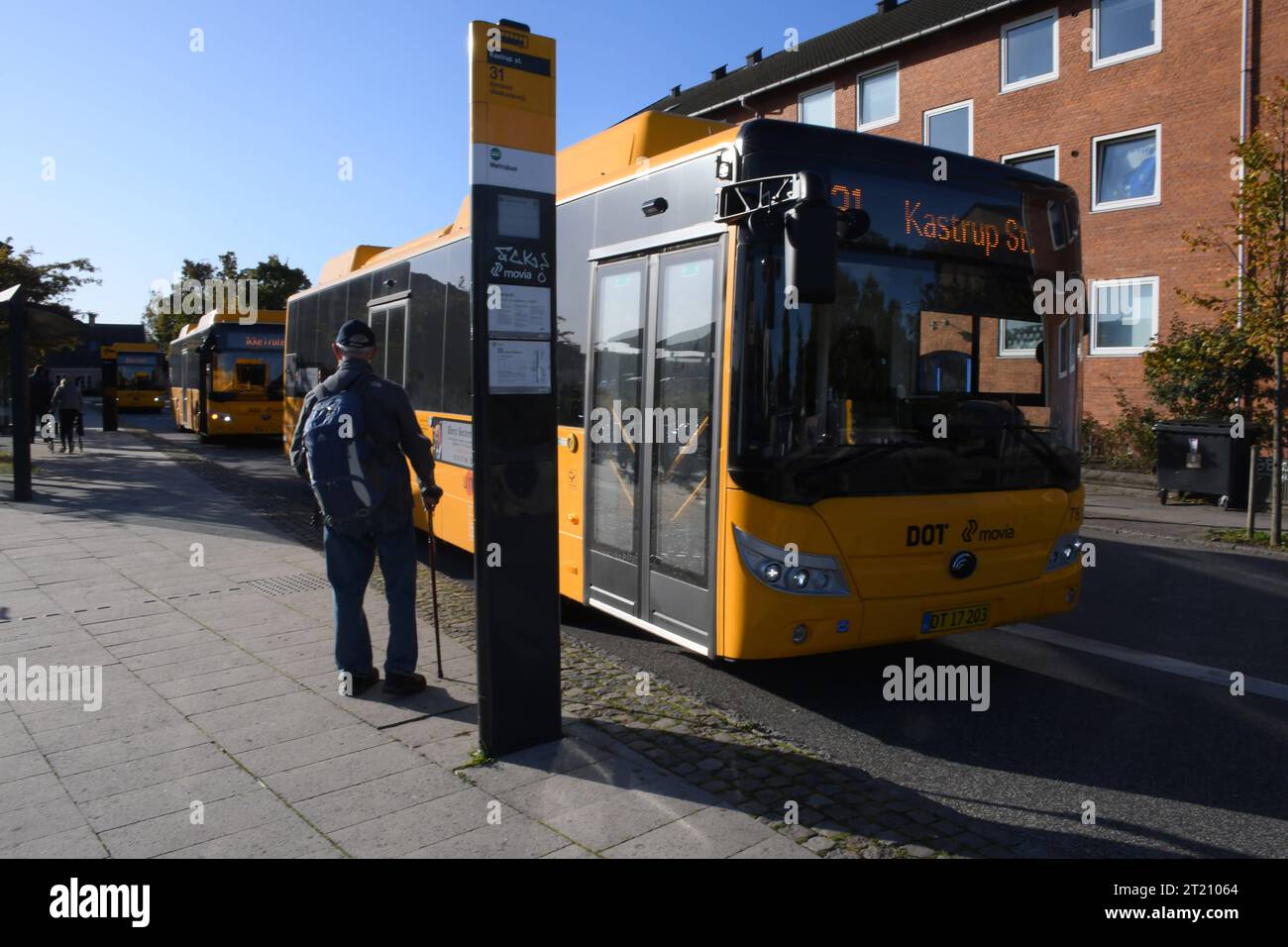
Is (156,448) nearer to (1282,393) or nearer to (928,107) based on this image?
(928,107)

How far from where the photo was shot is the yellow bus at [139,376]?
47.2 m

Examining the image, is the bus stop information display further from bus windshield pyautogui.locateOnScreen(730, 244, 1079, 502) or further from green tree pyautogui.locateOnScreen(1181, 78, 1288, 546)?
green tree pyautogui.locateOnScreen(1181, 78, 1288, 546)

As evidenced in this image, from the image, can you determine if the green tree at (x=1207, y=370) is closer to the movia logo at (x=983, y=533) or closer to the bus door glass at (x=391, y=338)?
the movia logo at (x=983, y=533)

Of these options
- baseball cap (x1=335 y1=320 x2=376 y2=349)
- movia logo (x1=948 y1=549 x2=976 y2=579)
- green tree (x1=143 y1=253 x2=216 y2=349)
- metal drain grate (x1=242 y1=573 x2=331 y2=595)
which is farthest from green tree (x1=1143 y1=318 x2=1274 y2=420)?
green tree (x1=143 y1=253 x2=216 y2=349)

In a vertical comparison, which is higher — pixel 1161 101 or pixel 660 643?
pixel 1161 101

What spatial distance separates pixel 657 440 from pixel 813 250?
1823mm

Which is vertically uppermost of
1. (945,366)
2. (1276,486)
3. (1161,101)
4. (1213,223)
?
(1161,101)

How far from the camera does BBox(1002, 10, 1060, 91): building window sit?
24438 mm

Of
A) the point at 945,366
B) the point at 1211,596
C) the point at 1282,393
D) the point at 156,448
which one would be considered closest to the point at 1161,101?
the point at 1282,393

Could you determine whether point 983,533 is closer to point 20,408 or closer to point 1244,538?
point 1244,538

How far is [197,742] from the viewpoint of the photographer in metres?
5.00

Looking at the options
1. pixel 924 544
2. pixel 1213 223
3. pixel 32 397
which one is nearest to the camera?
pixel 924 544

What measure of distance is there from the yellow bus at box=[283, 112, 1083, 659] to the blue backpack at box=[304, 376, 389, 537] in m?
1.42
